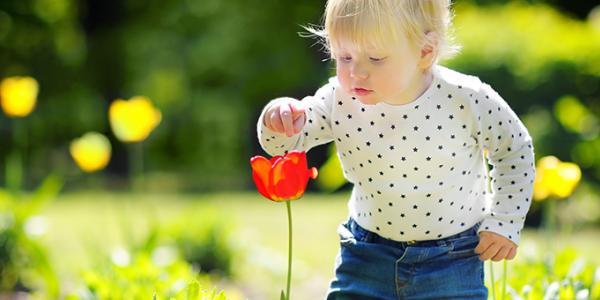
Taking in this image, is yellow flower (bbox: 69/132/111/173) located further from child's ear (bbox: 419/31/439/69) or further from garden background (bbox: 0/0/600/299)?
child's ear (bbox: 419/31/439/69)

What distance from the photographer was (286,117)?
2260 millimetres

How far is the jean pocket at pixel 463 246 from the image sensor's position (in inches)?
96.4

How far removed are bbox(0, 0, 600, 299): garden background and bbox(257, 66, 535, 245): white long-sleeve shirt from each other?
259 mm

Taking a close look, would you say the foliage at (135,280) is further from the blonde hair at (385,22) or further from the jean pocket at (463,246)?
the blonde hair at (385,22)

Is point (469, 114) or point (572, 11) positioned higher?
point (469, 114)

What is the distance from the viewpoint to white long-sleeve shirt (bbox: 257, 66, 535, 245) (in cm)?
239

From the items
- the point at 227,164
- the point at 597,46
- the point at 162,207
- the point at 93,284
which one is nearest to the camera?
the point at 93,284

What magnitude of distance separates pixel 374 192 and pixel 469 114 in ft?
0.99

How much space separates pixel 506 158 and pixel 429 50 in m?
0.35

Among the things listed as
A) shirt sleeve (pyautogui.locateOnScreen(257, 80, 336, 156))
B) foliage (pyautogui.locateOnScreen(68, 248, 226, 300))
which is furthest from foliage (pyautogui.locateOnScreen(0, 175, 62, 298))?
shirt sleeve (pyautogui.locateOnScreen(257, 80, 336, 156))

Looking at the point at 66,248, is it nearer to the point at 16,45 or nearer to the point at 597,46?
the point at 597,46

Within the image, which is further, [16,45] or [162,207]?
[16,45]

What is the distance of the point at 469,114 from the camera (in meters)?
2.40

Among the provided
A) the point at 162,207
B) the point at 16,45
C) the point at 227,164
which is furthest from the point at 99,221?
the point at 16,45
